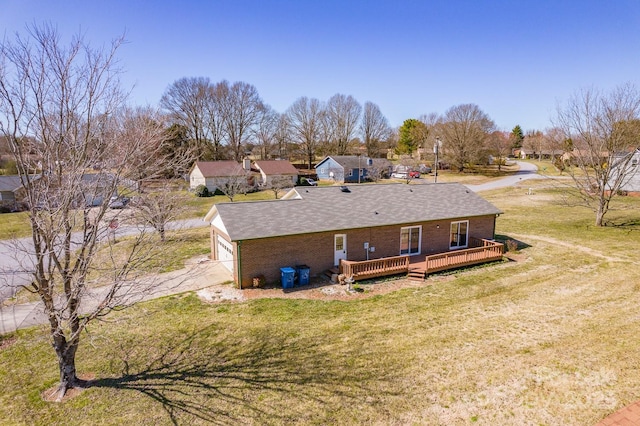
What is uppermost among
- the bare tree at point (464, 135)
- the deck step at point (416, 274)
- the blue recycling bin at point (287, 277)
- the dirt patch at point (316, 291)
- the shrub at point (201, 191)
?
the bare tree at point (464, 135)

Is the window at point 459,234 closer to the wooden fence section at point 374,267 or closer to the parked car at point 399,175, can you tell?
the wooden fence section at point 374,267

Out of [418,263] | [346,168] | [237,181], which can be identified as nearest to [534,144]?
[346,168]

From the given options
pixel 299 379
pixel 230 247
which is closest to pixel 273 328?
pixel 299 379

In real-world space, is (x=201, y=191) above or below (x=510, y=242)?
above

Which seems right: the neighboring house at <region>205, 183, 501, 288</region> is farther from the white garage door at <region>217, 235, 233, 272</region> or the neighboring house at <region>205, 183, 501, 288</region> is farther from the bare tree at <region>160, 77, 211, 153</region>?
the bare tree at <region>160, 77, 211, 153</region>

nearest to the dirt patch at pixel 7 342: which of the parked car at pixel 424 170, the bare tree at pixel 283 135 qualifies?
the parked car at pixel 424 170

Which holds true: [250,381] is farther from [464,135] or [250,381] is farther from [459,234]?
[464,135]
